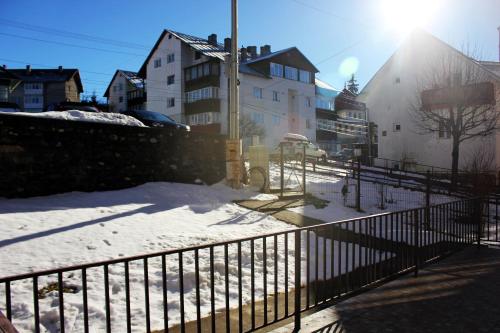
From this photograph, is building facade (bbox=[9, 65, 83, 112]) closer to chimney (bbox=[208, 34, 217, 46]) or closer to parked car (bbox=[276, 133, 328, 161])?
chimney (bbox=[208, 34, 217, 46])

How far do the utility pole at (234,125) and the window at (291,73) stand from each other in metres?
33.2

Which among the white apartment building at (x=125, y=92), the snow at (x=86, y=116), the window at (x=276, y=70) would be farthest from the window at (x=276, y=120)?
the snow at (x=86, y=116)

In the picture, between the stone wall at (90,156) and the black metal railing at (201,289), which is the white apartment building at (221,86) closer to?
the stone wall at (90,156)

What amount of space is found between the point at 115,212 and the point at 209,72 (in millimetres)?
32902

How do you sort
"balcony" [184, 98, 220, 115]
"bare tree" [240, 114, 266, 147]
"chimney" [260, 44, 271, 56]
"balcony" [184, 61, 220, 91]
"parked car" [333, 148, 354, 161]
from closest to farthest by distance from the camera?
1. "parked car" [333, 148, 354, 161]
2. "bare tree" [240, 114, 266, 147]
3. "balcony" [184, 61, 220, 91]
4. "balcony" [184, 98, 220, 115]
5. "chimney" [260, 44, 271, 56]

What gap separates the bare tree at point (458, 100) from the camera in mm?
23047

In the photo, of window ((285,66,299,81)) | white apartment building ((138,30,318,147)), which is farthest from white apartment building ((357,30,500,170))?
window ((285,66,299,81))

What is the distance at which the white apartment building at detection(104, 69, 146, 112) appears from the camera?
56.9m

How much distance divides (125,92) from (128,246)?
57.9 metres

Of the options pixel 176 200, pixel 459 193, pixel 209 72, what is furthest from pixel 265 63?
pixel 176 200

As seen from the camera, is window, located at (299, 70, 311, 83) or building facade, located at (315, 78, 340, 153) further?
building facade, located at (315, 78, 340, 153)

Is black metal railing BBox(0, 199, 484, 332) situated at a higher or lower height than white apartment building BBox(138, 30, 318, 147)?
lower

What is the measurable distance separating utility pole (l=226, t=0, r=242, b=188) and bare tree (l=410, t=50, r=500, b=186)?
534 inches

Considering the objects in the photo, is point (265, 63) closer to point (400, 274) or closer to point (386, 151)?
point (386, 151)
